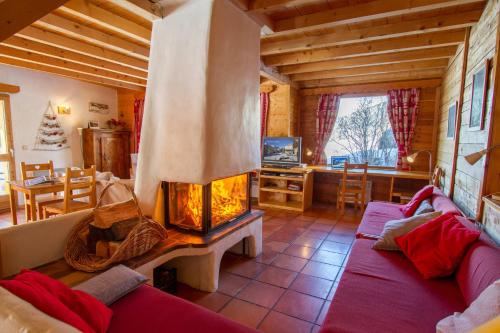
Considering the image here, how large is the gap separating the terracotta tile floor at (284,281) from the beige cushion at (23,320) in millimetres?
1391

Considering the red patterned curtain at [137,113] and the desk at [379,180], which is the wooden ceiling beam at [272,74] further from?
A: the red patterned curtain at [137,113]

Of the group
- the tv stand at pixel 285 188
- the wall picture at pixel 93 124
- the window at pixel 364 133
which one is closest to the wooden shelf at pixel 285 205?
the tv stand at pixel 285 188

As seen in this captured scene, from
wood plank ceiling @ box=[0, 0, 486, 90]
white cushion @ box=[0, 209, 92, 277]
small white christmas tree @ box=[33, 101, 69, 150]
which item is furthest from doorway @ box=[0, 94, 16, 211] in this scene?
white cushion @ box=[0, 209, 92, 277]

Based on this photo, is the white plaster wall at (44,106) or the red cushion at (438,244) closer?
the red cushion at (438,244)

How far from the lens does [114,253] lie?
1.72 metres

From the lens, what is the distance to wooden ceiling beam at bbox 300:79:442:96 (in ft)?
14.9

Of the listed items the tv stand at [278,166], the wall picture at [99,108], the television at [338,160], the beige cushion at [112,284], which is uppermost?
the wall picture at [99,108]

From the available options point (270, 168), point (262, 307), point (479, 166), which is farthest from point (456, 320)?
point (270, 168)

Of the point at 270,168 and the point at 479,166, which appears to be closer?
the point at 479,166

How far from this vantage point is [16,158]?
4.75m

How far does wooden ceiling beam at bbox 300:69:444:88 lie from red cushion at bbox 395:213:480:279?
3.44 metres

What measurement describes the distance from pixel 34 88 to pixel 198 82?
4654 millimetres

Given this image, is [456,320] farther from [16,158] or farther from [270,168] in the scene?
[16,158]

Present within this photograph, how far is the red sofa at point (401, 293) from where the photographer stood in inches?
50.5
